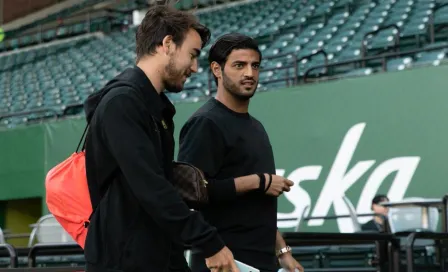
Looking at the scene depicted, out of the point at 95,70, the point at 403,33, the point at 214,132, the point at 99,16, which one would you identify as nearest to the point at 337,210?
the point at 403,33

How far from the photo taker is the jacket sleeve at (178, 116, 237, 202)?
2996 millimetres

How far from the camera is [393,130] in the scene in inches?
364

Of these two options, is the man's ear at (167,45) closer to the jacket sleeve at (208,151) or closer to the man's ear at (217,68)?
the jacket sleeve at (208,151)

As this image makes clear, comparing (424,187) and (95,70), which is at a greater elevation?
(95,70)

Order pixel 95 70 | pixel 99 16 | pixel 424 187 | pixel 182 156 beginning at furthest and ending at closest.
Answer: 1. pixel 99 16
2. pixel 95 70
3. pixel 424 187
4. pixel 182 156

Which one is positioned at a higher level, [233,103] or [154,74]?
[154,74]

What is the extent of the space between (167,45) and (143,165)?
37 cm

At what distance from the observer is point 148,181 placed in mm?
2424

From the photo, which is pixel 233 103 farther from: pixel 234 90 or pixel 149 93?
pixel 149 93

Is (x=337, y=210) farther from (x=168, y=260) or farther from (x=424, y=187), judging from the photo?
(x=168, y=260)

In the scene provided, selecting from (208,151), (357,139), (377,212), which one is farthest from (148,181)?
(357,139)

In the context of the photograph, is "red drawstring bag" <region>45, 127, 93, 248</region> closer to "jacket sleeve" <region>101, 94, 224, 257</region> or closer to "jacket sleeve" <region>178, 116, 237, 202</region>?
"jacket sleeve" <region>101, 94, 224, 257</region>

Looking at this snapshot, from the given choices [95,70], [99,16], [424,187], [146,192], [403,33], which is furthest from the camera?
[99,16]

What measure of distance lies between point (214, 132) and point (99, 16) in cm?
2116
